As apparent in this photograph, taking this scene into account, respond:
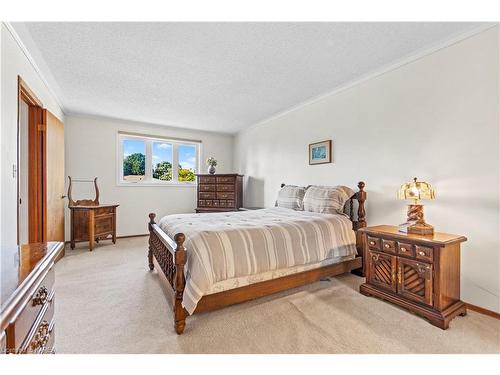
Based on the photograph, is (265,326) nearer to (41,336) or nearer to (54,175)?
(41,336)

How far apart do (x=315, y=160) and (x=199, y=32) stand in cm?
240

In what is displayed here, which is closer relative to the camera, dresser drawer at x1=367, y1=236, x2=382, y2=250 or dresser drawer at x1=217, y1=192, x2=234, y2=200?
dresser drawer at x1=367, y1=236, x2=382, y2=250

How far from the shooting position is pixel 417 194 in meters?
2.21

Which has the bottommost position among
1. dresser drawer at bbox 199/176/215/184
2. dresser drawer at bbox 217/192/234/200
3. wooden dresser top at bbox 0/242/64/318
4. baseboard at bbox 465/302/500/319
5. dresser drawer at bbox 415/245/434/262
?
baseboard at bbox 465/302/500/319

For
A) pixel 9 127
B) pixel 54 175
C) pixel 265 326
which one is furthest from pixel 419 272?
pixel 54 175

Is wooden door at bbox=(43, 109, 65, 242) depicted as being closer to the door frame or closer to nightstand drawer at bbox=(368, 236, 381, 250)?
the door frame

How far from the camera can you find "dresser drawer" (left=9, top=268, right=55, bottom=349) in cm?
69

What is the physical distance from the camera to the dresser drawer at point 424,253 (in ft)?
6.43

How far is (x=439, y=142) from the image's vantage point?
93.2 inches

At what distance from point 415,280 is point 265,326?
132 cm

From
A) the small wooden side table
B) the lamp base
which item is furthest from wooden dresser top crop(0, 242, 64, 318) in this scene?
the small wooden side table

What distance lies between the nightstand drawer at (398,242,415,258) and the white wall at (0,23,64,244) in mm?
3272
